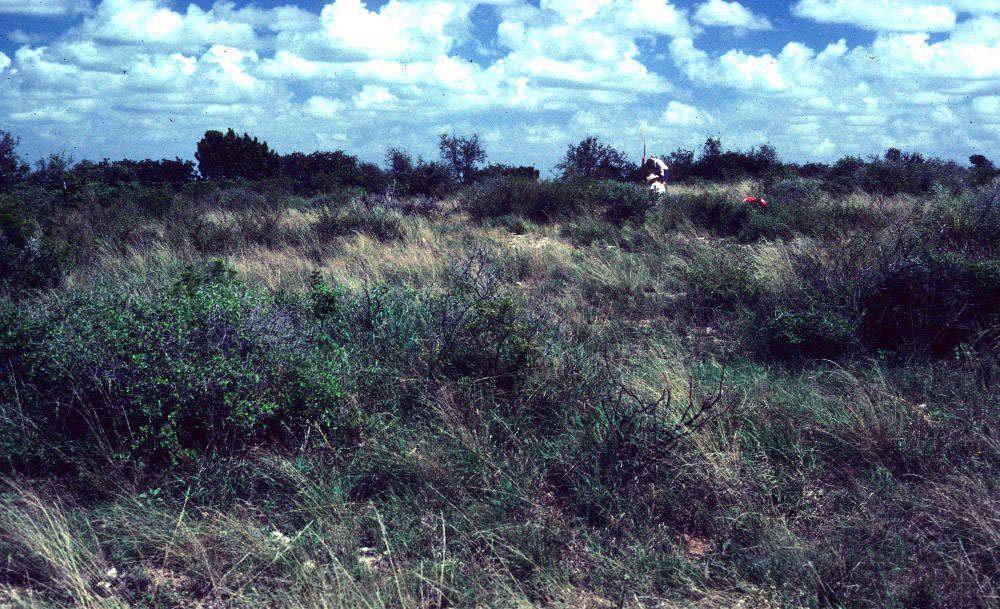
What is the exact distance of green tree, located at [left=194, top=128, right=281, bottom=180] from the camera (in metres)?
41.9

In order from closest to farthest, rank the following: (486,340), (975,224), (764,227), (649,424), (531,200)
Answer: (649,424)
(486,340)
(975,224)
(764,227)
(531,200)

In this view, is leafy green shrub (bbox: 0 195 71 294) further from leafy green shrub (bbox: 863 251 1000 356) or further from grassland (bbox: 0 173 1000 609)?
leafy green shrub (bbox: 863 251 1000 356)

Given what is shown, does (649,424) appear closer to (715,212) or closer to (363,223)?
(715,212)

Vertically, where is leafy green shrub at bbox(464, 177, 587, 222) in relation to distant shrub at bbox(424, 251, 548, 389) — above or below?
above

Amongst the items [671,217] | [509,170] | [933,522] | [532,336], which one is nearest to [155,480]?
[532,336]

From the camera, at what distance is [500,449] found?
3.61m

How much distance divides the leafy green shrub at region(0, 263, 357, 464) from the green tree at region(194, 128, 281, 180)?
4037 cm

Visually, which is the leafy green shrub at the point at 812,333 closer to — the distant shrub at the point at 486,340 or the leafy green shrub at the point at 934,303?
the leafy green shrub at the point at 934,303

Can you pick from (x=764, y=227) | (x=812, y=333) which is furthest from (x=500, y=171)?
(x=812, y=333)

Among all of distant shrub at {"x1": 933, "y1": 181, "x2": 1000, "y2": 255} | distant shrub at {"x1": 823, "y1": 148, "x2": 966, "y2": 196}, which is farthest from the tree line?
distant shrub at {"x1": 933, "y1": 181, "x2": 1000, "y2": 255}

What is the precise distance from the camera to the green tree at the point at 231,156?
4191 cm

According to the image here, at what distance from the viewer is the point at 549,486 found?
332 cm

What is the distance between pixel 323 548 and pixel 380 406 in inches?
52.6

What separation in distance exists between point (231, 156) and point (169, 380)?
43.6m
